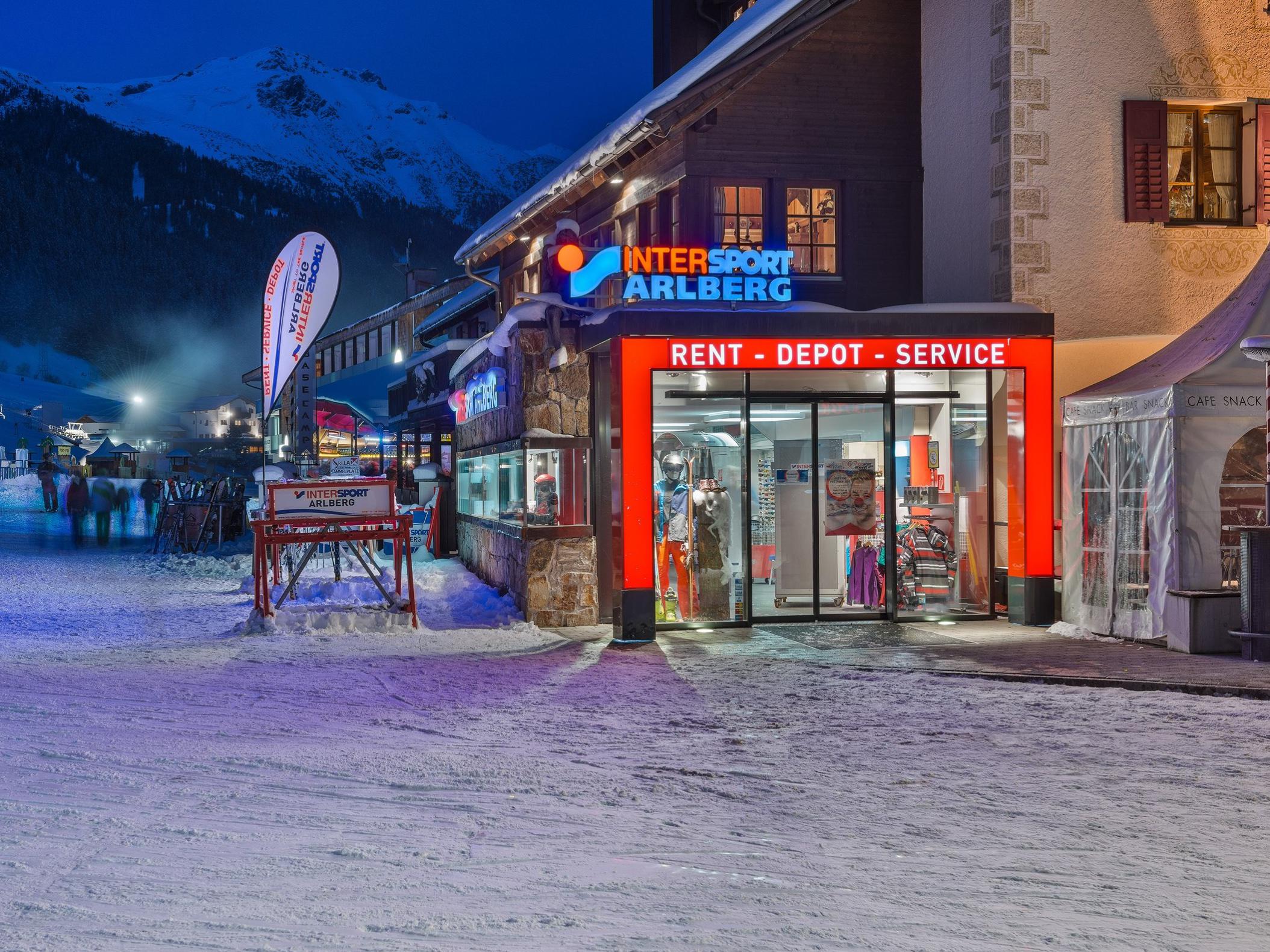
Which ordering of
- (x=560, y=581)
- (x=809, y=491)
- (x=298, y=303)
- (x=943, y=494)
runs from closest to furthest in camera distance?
(x=809, y=491)
(x=560, y=581)
(x=943, y=494)
(x=298, y=303)

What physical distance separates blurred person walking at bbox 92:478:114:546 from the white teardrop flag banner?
40.3ft

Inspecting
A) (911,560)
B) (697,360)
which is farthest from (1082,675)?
(697,360)

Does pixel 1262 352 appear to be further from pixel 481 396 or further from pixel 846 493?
pixel 481 396

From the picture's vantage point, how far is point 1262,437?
11.8m

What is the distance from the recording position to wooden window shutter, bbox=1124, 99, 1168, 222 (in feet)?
45.9

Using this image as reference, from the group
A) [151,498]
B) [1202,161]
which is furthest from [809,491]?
[151,498]

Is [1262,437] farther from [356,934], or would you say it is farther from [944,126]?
[356,934]

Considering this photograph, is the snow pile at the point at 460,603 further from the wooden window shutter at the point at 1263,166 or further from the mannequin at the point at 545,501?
the wooden window shutter at the point at 1263,166

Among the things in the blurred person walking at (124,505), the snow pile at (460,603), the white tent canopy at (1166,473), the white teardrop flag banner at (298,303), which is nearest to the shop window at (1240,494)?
the white tent canopy at (1166,473)

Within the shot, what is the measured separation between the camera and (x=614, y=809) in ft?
19.8

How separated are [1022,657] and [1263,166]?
747 cm

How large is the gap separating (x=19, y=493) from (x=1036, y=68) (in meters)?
51.0

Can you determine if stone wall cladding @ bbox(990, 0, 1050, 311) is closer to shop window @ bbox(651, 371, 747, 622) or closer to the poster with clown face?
the poster with clown face

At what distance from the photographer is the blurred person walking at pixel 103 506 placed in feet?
98.2
